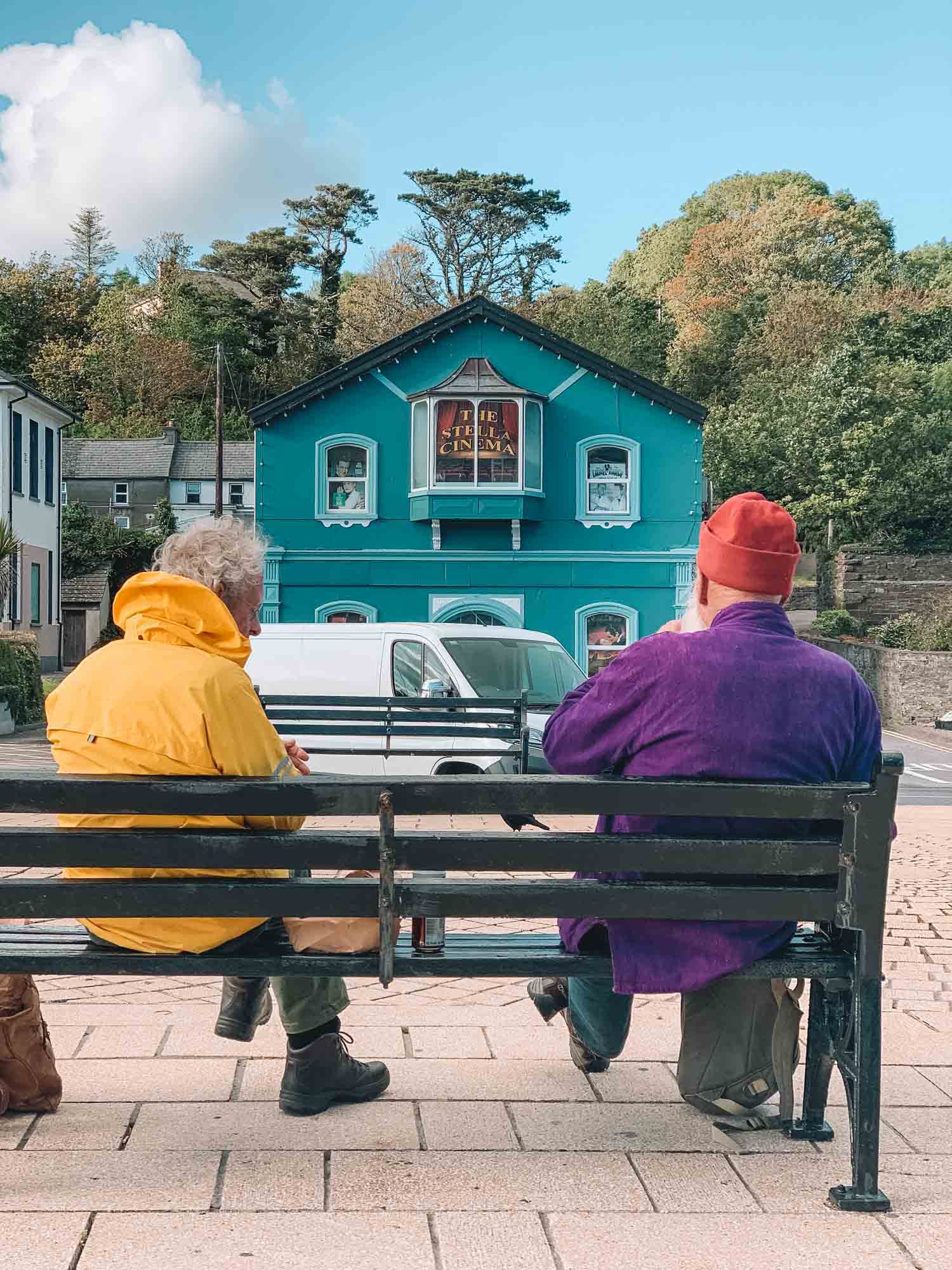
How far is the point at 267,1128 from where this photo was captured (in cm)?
351

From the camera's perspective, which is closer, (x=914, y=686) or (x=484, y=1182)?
(x=484, y=1182)

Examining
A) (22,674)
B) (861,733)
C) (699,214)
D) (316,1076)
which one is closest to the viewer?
(861,733)

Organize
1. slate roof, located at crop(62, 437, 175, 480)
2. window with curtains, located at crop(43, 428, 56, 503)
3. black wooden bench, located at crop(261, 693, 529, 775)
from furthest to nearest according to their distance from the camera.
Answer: slate roof, located at crop(62, 437, 175, 480) < window with curtains, located at crop(43, 428, 56, 503) < black wooden bench, located at crop(261, 693, 529, 775)

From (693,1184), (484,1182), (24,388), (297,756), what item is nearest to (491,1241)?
(484,1182)

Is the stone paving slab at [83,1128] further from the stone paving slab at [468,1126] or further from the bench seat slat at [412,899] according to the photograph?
the stone paving slab at [468,1126]

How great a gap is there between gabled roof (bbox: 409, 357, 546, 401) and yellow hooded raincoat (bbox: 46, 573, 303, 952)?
2701 centimetres

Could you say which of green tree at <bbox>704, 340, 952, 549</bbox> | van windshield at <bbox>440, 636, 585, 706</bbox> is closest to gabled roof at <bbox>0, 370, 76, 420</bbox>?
green tree at <bbox>704, 340, 952, 549</bbox>

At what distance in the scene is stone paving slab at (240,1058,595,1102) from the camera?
3809mm

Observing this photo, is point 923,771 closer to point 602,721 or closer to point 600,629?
point 600,629

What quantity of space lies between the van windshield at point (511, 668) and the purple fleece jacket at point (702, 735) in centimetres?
962

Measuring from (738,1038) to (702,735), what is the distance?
0.81 metres

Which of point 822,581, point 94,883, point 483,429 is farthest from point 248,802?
point 822,581

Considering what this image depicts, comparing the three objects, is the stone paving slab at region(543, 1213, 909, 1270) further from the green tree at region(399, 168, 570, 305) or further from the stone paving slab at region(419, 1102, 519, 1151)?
the green tree at region(399, 168, 570, 305)

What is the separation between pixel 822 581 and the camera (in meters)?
45.8
